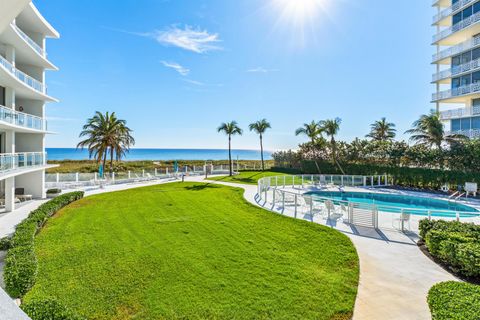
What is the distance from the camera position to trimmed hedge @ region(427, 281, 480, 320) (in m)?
Answer: 4.28

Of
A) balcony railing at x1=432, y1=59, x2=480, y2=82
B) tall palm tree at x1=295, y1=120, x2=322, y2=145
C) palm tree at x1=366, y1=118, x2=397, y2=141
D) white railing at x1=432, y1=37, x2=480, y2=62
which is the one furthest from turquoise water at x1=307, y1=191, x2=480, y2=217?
palm tree at x1=366, y1=118, x2=397, y2=141

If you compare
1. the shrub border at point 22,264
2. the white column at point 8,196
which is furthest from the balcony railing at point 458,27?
the white column at point 8,196

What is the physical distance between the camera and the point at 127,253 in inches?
358

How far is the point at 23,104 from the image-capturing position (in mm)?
20812

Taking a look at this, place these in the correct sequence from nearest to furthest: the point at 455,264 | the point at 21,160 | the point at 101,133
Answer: the point at 455,264 < the point at 21,160 < the point at 101,133

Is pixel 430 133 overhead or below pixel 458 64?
below

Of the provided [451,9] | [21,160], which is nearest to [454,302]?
[21,160]

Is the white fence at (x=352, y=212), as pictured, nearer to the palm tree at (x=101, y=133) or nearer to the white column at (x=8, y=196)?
the white column at (x=8, y=196)

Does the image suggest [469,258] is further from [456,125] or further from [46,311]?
[456,125]

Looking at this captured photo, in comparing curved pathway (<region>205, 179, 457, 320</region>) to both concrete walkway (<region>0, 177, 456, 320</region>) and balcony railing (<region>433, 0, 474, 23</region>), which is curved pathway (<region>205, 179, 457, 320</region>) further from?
balcony railing (<region>433, 0, 474, 23</region>)

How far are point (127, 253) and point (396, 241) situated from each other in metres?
9.84

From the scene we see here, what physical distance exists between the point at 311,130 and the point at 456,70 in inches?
683

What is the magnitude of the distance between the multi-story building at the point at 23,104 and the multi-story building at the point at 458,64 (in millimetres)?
38248

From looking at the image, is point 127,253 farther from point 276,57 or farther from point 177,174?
point 177,174
